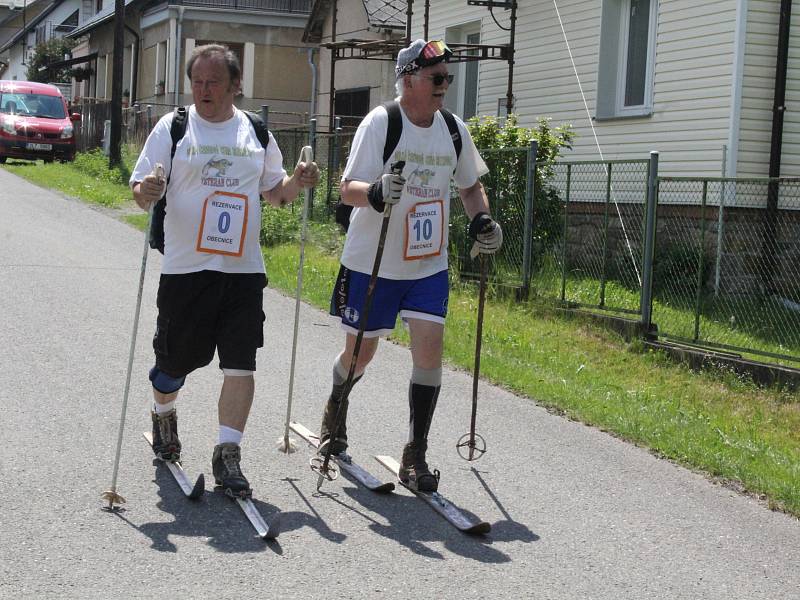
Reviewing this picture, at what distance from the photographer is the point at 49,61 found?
5869cm

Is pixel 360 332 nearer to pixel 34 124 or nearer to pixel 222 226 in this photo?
pixel 222 226

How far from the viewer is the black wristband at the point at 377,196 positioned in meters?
5.23

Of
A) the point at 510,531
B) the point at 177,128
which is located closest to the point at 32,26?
the point at 177,128

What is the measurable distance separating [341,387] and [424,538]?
48.7 inches

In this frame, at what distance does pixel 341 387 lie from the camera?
607 centimetres

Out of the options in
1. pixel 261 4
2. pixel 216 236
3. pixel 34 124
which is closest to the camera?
pixel 216 236

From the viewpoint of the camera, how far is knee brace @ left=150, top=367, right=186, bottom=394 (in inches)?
223

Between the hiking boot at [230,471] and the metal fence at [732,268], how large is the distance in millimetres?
5219

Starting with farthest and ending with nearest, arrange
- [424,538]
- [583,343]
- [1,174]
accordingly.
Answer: [1,174], [583,343], [424,538]

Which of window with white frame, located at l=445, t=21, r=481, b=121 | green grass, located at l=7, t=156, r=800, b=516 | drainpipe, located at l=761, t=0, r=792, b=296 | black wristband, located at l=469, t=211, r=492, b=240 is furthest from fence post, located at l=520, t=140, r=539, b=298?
window with white frame, located at l=445, t=21, r=481, b=121

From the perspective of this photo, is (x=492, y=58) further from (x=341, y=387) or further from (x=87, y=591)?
(x=87, y=591)

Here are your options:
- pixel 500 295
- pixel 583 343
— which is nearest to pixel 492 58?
pixel 500 295

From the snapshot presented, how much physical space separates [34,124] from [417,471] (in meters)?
25.8

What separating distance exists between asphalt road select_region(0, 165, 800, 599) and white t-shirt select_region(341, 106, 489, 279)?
3.59ft
